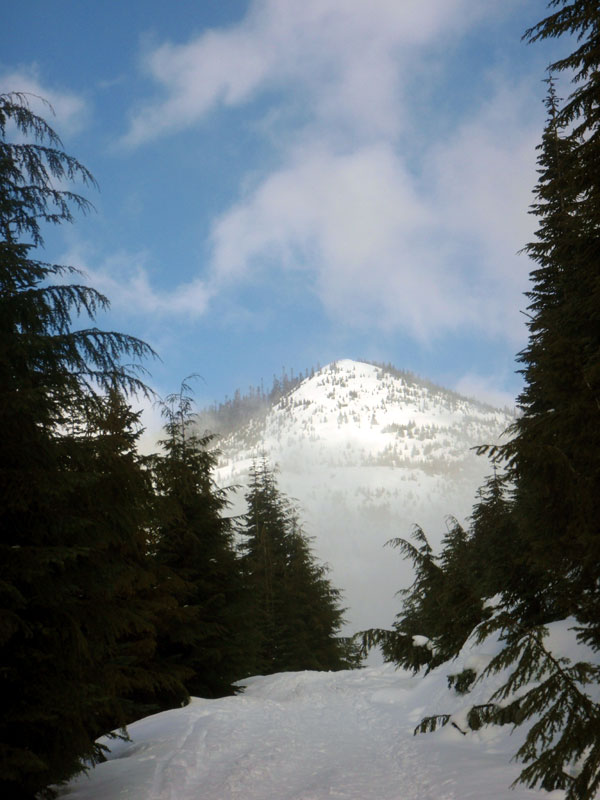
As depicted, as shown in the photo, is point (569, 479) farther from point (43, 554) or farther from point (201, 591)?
point (201, 591)

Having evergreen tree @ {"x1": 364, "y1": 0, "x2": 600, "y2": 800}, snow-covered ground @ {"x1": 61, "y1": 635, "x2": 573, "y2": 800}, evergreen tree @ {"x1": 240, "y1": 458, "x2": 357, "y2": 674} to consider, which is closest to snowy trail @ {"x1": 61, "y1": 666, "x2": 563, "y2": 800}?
snow-covered ground @ {"x1": 61, "y1": 635, "x2": 573, "y2": 800}

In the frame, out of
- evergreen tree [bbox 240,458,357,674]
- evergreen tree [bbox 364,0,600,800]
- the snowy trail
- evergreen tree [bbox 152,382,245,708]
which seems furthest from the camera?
evergreen tree [bbox 240,458,357,674]

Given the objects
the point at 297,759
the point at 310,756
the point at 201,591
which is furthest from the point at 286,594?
the point at 297,759

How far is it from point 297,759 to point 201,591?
25.9ft

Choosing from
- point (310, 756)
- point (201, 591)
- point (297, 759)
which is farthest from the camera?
point (201, 591)

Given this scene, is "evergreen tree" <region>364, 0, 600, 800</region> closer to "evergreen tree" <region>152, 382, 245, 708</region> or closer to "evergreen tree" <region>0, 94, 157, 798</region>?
"evergreen tree" <region>0, 94, 157, 798</region>

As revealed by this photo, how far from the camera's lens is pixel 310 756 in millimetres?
8672

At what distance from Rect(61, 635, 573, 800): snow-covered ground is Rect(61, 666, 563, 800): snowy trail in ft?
0.06

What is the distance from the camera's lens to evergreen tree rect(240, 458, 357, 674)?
1084 inches

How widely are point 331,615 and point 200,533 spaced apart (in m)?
19.3

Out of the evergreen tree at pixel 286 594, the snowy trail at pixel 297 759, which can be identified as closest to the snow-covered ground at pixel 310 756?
the snowy trail at pixel 297 759

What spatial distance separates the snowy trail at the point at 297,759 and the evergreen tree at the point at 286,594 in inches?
527

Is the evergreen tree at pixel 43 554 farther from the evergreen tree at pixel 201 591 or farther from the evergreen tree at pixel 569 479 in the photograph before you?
the evergreen tree at pixel 201 591

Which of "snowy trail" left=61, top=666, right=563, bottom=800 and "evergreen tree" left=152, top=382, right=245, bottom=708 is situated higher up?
"evergreen tree" left=152, top=382, right=245, bottom=708
